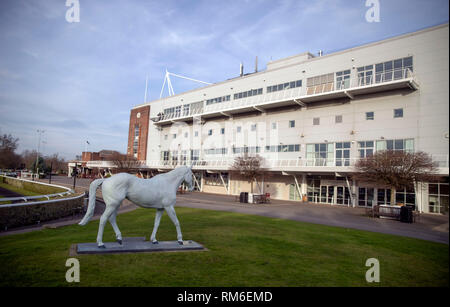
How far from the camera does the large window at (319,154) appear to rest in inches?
1251

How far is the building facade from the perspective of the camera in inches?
1020

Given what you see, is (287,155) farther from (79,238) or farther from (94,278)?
(94,278)

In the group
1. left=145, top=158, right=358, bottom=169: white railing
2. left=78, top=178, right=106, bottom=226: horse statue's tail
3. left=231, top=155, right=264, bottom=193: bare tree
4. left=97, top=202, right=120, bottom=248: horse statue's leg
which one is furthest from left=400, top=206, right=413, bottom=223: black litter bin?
left=78, top=178, right=106, bottom=226: horse statue's tail

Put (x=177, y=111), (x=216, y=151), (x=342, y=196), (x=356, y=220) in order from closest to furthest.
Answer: (x=356, y=220)
(x=342, y=196)
(x=216, y=151)
(x=177, y=111)

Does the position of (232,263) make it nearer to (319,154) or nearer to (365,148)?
(365,148)

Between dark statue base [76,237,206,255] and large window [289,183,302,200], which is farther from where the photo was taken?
large window [289,183,302,200]

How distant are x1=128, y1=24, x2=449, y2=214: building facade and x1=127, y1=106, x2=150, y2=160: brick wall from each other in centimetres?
1122

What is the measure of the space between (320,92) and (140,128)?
39534 mm

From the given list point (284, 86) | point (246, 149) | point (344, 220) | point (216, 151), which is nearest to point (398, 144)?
point (344, 220)

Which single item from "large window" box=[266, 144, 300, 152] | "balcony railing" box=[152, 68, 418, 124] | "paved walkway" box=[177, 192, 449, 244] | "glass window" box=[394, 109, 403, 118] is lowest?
"paved walkway" box=[177, 192, 449, 244]

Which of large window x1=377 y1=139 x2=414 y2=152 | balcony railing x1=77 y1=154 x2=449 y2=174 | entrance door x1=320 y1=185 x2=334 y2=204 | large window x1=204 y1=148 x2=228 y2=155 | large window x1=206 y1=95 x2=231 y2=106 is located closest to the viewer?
balcony railing x1=77 y1=154 x2=449 y2=174

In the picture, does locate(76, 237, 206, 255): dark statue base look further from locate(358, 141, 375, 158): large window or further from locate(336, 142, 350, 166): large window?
locate(358, 141, 375, 158): large window

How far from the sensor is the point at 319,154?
32.8 meters

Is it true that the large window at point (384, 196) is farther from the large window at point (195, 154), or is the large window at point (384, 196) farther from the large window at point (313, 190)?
the large window at point (195, 154)
